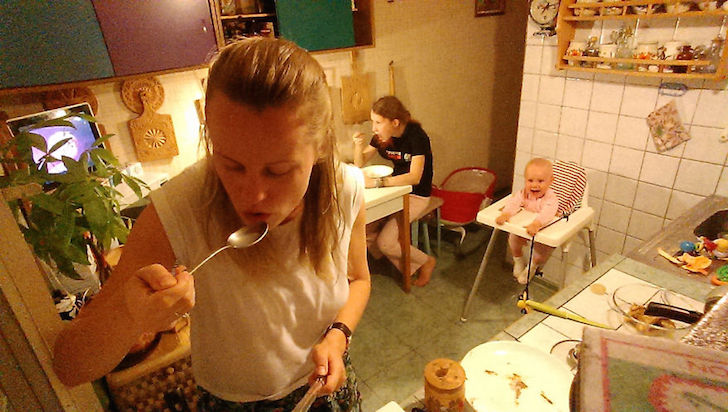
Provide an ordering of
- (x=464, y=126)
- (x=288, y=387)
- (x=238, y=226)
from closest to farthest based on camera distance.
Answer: (x=238, y=226) < (x=288, y=387) < (x=464, y=126)

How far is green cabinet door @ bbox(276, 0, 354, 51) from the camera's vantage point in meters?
2.06

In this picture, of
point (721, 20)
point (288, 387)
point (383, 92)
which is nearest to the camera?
point (288, 387)

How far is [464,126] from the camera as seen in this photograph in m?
3.50

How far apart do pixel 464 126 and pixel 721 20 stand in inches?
77.3

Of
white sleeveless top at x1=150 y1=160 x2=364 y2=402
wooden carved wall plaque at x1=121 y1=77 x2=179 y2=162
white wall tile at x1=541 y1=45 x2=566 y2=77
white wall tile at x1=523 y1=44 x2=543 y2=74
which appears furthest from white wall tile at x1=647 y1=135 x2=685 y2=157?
wooden carved wall plaque at x1=121 y1=77 x2=179 y2=162

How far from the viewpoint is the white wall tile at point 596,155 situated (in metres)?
2.15

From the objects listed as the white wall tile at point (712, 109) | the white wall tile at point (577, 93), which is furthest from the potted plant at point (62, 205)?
the white wall tile at point (712, 109)

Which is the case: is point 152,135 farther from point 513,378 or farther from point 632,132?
point 632,132

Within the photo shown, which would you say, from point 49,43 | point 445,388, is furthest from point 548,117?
point 49,43

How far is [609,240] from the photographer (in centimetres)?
227

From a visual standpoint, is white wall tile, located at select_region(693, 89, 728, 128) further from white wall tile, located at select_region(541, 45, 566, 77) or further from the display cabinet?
the display cabinet

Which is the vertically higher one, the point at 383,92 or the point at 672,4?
the point at 672,4

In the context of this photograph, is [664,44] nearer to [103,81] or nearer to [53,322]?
[53,322]

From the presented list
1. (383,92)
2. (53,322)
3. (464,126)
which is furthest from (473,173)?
(53,322)
